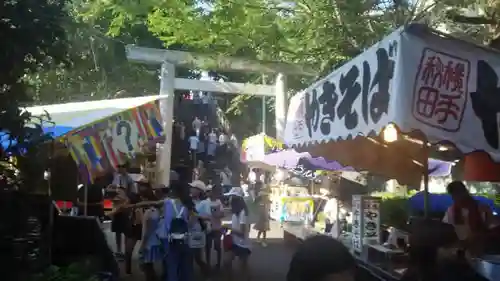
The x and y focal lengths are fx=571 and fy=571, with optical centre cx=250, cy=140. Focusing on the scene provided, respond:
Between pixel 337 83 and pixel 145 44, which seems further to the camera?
pixel 145 44

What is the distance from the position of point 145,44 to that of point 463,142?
18.1 meters

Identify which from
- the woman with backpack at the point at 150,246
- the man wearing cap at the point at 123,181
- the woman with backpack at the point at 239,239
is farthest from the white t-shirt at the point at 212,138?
the woman with backpack at the point at 150,246

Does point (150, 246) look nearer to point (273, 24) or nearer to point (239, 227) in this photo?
point (239, 227)

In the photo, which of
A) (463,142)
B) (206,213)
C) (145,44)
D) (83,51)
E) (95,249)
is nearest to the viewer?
(463,142)

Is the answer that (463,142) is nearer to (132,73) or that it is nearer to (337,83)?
(337,83)

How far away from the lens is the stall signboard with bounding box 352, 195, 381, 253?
707 cm

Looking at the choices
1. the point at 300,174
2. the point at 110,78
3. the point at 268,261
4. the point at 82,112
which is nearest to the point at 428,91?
the point at 82,112

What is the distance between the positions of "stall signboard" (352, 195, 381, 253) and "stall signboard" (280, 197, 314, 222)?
841 cm

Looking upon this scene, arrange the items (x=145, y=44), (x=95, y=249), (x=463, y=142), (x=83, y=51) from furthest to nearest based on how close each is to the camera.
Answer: (x=145, y=44), (x=95, y=249), (x=83, y=51), (x=463, y=142)

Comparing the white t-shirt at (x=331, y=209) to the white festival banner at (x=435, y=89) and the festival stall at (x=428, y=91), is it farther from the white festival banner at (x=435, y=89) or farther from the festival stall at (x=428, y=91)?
the white festival banner at (x=435, y=89)

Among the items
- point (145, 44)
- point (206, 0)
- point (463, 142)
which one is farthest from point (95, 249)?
point (145, 44)

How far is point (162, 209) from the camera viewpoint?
7.83 m

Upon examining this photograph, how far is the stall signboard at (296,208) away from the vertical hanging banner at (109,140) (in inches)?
303

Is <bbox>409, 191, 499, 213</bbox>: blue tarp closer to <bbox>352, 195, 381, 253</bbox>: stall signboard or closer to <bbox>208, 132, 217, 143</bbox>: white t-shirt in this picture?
<bbox>352, 195, 381, 253</bbox>: stall signboard
